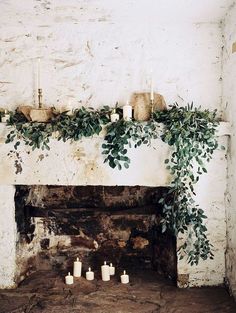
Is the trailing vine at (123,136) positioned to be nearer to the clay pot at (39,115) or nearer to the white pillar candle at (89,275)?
the clay pot at (39,115)

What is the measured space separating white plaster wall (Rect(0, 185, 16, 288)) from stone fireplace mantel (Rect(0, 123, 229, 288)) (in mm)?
13

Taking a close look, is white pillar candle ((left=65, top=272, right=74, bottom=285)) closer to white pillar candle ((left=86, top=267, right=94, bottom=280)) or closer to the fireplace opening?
white pillar candle ((left=86, top=267, right=94, bottom=280))

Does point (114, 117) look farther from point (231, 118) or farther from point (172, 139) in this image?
point (231, 118)

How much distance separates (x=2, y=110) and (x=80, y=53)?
0.91 m

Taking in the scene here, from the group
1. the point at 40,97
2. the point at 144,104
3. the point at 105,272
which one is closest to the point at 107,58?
the point at 144,104

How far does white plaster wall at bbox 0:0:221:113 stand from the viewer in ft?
10.6

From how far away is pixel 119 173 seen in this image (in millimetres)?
3180

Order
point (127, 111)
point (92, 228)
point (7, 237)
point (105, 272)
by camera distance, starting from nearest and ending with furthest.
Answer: point (127, 111) < point (7, 237) < point (105, 272) < point (92, 228)

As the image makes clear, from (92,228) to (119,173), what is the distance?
0.88m

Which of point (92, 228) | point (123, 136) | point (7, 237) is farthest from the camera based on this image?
point (92, 228)

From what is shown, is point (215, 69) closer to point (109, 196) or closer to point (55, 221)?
point (109, 196)

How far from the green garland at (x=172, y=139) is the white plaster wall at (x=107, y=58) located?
0.25 metres

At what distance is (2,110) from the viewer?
3.28m

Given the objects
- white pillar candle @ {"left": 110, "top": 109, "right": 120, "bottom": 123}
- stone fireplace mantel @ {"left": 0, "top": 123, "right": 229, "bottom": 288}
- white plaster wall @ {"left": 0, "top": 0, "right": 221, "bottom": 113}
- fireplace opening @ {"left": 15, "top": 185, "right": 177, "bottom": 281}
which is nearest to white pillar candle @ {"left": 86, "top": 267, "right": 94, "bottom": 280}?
fireplace opening @ {"left": 15, "top": 185, "right": 177, "bottom": 281}
